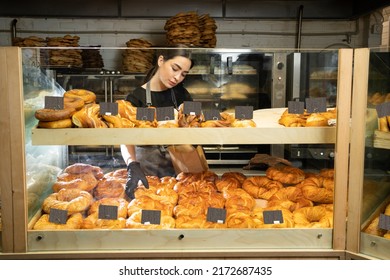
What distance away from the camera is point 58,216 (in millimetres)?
1643

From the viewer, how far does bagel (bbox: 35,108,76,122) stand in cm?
156

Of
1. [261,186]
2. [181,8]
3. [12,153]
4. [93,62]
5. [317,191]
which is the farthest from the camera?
[181,8]

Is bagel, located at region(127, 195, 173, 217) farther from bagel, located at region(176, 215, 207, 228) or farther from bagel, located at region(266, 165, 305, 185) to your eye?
bagel, located at region(266, 165, 305, 185)

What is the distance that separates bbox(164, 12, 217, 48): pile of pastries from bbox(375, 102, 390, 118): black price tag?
241 centimetres

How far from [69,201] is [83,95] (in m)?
0.47

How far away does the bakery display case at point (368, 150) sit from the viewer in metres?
1.54

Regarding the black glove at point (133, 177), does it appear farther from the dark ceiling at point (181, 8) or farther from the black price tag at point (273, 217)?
the dark ceiling at point (181, 8)

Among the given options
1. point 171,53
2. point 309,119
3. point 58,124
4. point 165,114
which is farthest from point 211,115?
point 58,124

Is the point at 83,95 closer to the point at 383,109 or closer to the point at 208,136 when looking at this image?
the point at 208,136

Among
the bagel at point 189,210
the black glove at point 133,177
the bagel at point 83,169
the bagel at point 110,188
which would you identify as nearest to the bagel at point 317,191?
the bagel at point 189,210

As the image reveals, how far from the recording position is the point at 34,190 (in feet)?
5.66

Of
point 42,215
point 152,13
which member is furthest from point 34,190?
point 152,13
